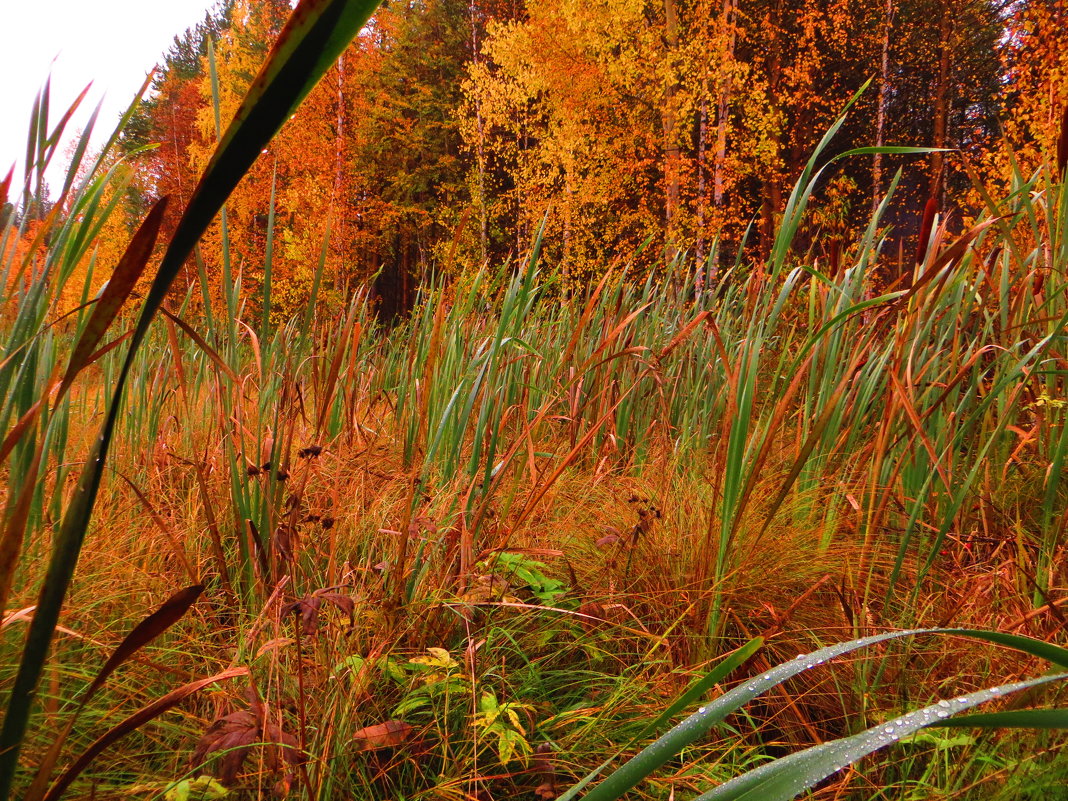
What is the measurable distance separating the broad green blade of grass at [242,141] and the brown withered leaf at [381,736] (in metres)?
0.61

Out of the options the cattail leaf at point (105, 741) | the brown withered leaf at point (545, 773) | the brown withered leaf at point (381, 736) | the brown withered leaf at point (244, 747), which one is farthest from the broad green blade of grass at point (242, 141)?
the brown withered leaf at point (545, 773)

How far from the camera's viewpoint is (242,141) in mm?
261

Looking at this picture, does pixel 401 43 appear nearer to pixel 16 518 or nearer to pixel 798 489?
pixel 798 489

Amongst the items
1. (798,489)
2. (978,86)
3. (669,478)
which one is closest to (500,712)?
(669,478)

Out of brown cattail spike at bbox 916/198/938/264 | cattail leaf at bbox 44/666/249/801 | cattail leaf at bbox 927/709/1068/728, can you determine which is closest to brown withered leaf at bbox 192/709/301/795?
cattail leaf at bbox 44/666/249/801

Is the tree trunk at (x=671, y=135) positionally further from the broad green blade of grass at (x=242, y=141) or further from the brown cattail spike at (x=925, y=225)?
the broad green blade of grass at (x=242, y=141)

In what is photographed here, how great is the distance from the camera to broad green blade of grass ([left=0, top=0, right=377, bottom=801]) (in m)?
0.24

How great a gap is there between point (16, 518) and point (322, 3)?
0.35 meters

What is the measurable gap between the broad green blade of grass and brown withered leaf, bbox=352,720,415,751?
606mm

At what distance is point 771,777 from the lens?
394 mm

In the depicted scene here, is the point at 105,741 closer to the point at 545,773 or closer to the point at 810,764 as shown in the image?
the point at 810,764

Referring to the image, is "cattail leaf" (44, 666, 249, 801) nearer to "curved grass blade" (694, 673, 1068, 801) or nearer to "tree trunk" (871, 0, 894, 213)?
"curved grass blade" (694, 673, 1068, 801)

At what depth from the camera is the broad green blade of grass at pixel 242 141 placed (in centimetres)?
24

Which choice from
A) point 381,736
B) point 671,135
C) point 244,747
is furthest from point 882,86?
point 244,747
